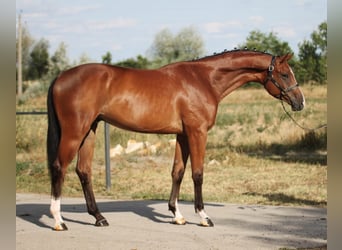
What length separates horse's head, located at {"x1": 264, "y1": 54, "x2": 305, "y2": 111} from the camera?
7637 mm

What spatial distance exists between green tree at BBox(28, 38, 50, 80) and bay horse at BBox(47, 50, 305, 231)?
44.7 metres

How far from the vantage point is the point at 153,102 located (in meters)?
7.38

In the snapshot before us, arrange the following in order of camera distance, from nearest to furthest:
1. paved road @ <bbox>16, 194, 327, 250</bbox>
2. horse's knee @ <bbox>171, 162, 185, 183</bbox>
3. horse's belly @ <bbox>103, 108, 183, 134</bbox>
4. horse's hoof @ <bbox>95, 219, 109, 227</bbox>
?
1. paved road @ <bbox>16, 194, 327, 250</bbox>
2. horse's belly @ <bbox>103, 108, 183, 134</bbox>
3. horse's hoof @ <bbox>95, 219, 109, 227</bbox>
4. horse's knee @ <bbox>171, 162, 185, 183</bbox>

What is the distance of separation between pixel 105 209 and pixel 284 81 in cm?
339

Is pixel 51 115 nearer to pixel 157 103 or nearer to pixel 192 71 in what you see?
pixel 157 103

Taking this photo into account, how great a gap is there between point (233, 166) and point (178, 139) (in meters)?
6.92

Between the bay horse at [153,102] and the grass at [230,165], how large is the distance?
2.82 meters

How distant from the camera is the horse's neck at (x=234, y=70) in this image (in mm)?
7727

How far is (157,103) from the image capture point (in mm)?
7387

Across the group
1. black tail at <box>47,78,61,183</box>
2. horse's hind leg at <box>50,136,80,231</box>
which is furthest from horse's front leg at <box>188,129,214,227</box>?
black tail at <box>47,78,61,183</box>

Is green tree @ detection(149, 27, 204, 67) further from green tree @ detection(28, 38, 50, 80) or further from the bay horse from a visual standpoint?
the bay horse

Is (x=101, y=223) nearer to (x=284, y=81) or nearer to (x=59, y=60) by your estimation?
(x=284, y=81)

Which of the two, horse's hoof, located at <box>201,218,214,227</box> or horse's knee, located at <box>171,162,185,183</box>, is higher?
horse's knee, located at <box>171,162,185,183</box>

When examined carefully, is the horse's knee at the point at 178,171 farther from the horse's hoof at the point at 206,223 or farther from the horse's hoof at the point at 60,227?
the horse's hoof at the point at 60,227
